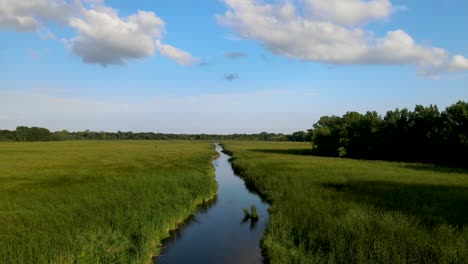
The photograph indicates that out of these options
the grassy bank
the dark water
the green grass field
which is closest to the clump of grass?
the dark water

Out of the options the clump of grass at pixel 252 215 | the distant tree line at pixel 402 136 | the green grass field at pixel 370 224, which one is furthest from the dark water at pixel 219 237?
the distant tree line at pixel 402 136

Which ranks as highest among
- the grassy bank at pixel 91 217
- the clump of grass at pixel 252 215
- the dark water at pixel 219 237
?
the grassy bank at pixel 91 217

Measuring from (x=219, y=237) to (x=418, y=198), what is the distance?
12.6m

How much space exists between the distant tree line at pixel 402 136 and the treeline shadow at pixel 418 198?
27.1m

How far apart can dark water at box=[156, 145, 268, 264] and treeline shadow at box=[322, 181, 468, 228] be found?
6.70 m

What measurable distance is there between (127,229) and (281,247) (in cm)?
700

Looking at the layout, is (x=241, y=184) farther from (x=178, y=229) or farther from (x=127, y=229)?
(x=127, y=229)

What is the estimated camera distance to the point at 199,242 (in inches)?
744

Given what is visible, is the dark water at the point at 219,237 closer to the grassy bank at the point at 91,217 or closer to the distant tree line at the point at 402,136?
the grassy bank at the point at 91,217

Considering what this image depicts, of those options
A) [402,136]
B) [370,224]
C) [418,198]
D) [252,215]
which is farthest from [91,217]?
[402,136]

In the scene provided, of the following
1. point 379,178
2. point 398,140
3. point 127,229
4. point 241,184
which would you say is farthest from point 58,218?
point 398,140

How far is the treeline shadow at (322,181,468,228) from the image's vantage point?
1734cm

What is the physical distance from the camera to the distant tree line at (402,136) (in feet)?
165

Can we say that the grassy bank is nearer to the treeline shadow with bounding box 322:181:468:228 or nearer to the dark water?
the dark water
